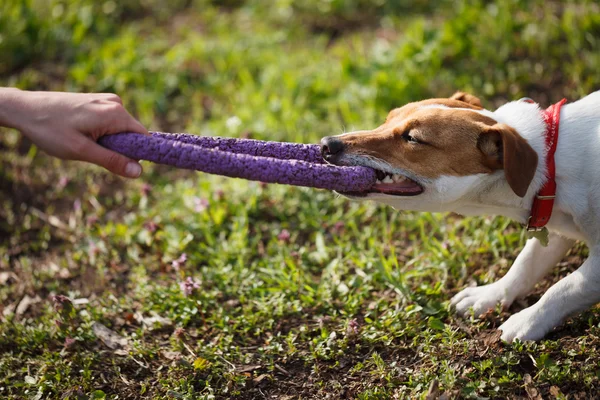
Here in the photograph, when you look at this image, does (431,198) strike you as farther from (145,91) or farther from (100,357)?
(145,91)

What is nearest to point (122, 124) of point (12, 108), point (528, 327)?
point (12, 108)

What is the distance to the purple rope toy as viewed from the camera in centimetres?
331

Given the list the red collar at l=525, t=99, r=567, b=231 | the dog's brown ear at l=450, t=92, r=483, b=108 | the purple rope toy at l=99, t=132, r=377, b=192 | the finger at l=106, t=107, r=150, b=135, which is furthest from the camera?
the dog's brown ear at l=450, t=92, r=483, b=108

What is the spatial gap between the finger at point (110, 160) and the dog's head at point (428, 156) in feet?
3.56

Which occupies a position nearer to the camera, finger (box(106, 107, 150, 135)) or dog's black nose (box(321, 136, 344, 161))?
finger (box(106, 107, 150, 135))

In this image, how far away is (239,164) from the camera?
331 cm

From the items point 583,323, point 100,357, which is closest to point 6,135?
point 100,357

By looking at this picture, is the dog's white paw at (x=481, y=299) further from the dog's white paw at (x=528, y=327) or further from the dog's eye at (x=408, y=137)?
the dog's eye at (x=408, y=137)

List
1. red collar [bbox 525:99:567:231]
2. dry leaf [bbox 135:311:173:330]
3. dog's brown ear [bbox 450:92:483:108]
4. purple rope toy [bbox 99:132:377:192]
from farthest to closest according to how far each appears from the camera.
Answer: dry leaf [bbox 135:311:173:330] → dog's brown ear [bbox 450:92:483:108] → red collar [bbox 525:99:567:231] → purple rope toy [bbox 99:132:377:192]

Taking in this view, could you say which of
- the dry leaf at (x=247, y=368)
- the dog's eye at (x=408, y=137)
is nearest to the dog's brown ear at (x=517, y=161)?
the dog's eye at (x=408, y=137)

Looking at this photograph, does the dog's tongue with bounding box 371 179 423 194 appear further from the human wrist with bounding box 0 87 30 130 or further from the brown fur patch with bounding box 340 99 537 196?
the human wrist with bounding box 0 87 30 130

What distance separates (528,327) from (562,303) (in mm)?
227

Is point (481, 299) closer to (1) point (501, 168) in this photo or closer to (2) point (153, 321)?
(1) point (501, 168)

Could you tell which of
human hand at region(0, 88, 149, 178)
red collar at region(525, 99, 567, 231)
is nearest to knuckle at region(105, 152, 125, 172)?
human hand at region(0, 88, 149, 178)
